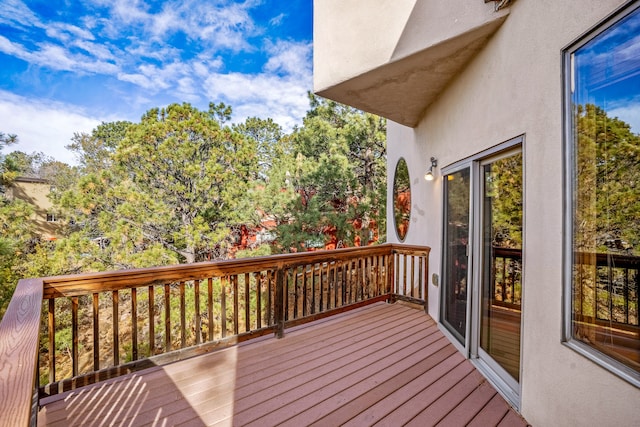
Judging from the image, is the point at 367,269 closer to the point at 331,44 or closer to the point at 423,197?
the point at 423,197

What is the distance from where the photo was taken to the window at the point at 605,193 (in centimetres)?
121

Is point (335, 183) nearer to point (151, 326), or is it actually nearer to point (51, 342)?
point (151, 326)

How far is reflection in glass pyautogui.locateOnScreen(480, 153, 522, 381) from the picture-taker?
209 centimetres

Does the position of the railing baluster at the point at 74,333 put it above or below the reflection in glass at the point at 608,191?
below

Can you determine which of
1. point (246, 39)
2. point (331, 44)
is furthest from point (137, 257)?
point (246, 39)

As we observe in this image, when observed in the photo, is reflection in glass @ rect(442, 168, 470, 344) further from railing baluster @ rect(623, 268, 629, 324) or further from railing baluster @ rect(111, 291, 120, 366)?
railing baluster @ rect(111, 291, 120, 366)

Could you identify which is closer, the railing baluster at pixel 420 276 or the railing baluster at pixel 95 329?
the railing baluster at pixel 95 329

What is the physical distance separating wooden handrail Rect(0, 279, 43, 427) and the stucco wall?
211 cm

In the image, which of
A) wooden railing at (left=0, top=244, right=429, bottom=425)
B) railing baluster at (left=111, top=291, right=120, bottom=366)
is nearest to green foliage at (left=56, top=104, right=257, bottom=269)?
wooden railing at (left=0, top=244, right=429, bottom=425)

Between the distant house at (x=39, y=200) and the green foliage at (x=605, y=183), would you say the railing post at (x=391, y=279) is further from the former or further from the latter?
the distant house at (x=39, y=200)

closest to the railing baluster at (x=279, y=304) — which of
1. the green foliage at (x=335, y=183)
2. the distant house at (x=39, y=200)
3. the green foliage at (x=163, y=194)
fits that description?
the green foliage at (x=335, y=183)

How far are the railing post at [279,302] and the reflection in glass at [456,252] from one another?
185 cm

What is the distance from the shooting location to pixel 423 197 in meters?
3.95

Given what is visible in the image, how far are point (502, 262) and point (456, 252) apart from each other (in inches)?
24.8
